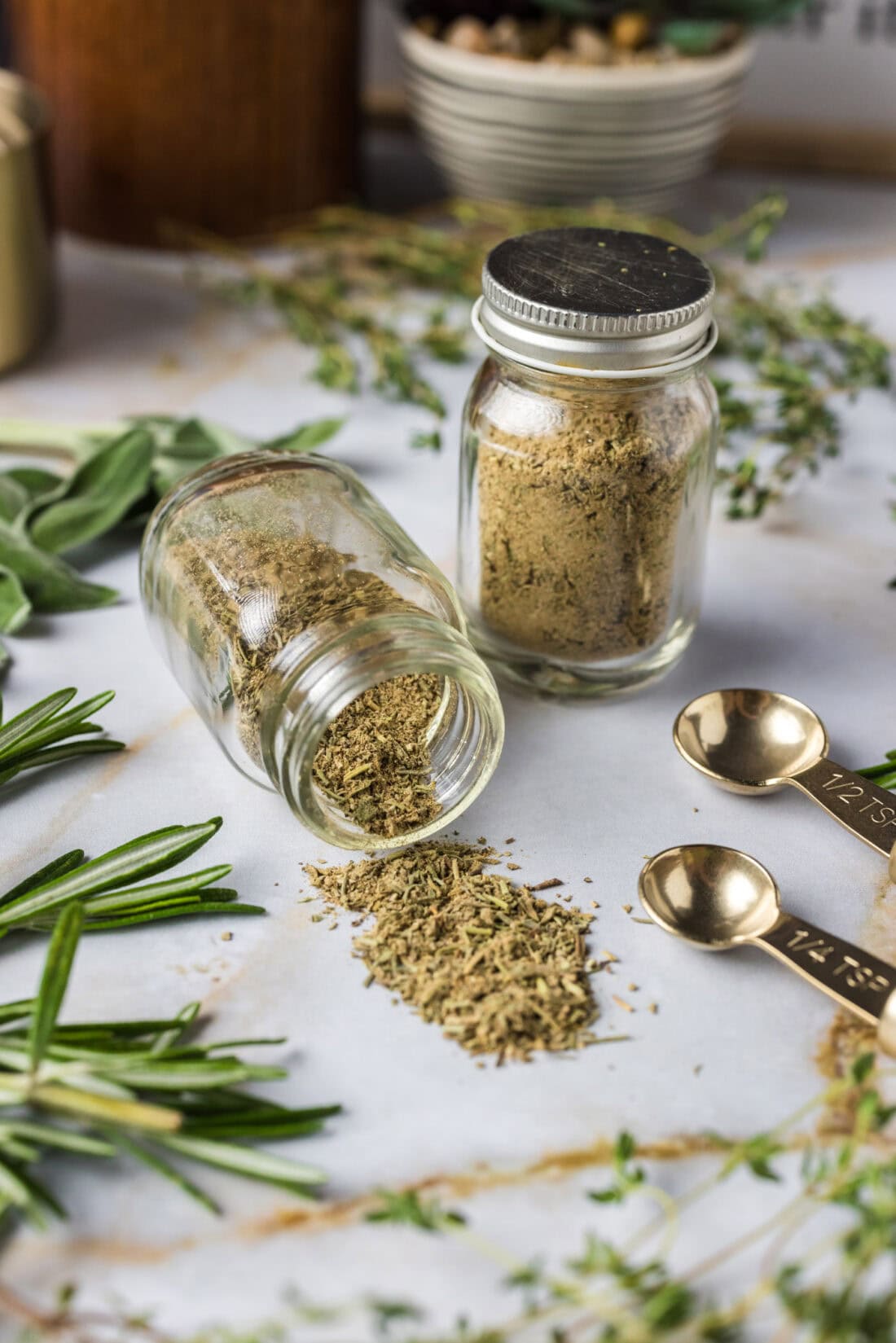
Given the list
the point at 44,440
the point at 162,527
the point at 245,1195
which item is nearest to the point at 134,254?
the point at 44,440

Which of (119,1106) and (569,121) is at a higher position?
(569,121)

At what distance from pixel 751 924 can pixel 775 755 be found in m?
0.15

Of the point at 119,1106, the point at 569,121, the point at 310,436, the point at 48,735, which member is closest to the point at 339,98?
the point at 569,121

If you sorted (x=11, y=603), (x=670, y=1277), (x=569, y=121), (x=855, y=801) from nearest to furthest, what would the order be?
1. (x=670, y=1277)
2. (x=855, y=801)
3. (x=11, y=603)
4. (x=569, y=121)

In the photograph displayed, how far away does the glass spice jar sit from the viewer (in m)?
0.67

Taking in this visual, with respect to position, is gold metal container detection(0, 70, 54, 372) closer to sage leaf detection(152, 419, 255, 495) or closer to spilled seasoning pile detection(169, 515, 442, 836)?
sage leaf detection(152, 419, 255, 495)

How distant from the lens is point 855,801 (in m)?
0.74

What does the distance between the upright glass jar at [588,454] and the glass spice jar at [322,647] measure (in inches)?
2.4

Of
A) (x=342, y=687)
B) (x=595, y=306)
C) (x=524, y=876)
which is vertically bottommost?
(x=524, y=876)

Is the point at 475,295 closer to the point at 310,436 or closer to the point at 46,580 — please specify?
the point at 310,436

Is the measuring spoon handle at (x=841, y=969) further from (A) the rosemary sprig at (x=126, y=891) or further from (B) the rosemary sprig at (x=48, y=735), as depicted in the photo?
(B) the rosemary sprig at (x=48, y=735)

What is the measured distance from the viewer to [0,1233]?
54 centimetres

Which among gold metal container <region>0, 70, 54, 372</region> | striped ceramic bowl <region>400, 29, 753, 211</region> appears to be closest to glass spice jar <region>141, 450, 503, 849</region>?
gold metal container <region>0, 70, 54, 372</region>

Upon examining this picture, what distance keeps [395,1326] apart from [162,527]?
0.47 metres
